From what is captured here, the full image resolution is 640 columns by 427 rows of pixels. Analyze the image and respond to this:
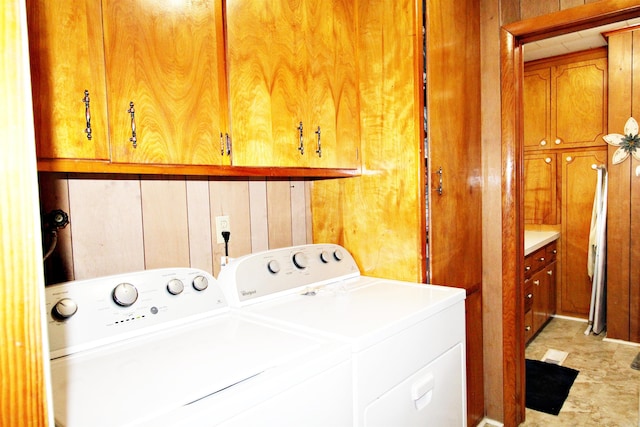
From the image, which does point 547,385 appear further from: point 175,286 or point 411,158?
point 175,286

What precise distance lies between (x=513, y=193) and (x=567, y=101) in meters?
2.40

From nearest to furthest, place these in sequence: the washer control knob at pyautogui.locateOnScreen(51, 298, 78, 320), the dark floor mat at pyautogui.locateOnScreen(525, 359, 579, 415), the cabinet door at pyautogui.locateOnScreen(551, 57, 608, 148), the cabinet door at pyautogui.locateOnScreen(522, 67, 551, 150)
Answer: the washer control knob at pyautogui.locateOnScreen(51, 298, 78, 320) < the dark floor mat at pyautogui.locateOnScreen(525, 359, 579, 415) < the cabinet door at pyautogui.locateOnScreen(551, 57, 608, 148) < the cabinet door at pyautogui.locateOnScreen(522, 67, 551, 150)

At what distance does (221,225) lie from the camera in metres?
1.60

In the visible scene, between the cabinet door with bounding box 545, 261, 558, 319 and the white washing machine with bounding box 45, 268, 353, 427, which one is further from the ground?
the white washing machine with bounding box 45, 268, 353, 427

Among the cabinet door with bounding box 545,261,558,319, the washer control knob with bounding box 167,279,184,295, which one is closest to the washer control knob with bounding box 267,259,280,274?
the washer control knob with bounding box 167,279,184,295

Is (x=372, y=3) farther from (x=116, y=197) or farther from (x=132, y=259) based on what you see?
(x=132, y=259)

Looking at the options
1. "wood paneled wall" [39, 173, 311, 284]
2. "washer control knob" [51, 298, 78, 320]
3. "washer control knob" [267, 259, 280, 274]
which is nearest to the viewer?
"washer control knob" [51, 298, 78, 320]

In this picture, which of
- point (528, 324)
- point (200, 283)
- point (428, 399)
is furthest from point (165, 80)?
point (528, 324)

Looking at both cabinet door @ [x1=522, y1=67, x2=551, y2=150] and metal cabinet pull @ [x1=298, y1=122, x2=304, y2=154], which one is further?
cabinet door @ [x1=522, y1=67, x2=551, y2=150]

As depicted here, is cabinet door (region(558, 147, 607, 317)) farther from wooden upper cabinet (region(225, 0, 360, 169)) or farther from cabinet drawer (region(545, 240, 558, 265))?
wooden upper cabinet (region(225, 0, 360, 169))

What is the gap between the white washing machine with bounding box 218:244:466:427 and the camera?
1.09m

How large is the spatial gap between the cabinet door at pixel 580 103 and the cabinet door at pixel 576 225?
0.14 metres

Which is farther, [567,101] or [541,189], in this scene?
[541,189]

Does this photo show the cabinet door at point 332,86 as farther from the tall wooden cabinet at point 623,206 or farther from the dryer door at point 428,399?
Answer: the tall wooden cabinet at point 623,206
